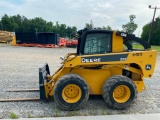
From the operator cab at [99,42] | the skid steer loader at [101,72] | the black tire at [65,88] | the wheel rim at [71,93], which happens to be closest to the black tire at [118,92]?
the skid steer loader at [101,72]

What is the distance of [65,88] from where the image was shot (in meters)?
5.12

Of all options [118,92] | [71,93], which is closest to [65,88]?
[71,93]

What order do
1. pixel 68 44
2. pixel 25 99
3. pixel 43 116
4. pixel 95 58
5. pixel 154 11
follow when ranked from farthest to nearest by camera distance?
1. pixel 154 11
2. pixel 68 44
3. pixel 25 99
4. pixel 95 58
5. pixel 43 116

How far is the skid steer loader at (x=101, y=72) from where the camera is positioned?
508 centimetres

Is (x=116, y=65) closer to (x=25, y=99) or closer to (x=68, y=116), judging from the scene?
(x=68, y=116)

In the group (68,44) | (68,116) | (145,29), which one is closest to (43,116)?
(68,116)

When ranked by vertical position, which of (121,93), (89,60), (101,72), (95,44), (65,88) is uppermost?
(95,44)

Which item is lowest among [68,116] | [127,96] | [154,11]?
[68,116]

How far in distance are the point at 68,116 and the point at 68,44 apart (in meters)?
28.3

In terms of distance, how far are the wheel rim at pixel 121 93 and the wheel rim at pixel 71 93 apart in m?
0.90

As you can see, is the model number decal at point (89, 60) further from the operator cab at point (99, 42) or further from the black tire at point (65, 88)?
the black tire at point (65, 88)

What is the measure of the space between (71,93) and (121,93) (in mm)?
1238

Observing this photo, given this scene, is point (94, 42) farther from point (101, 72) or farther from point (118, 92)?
point (118, 92)

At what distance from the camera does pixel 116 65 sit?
216 inches
